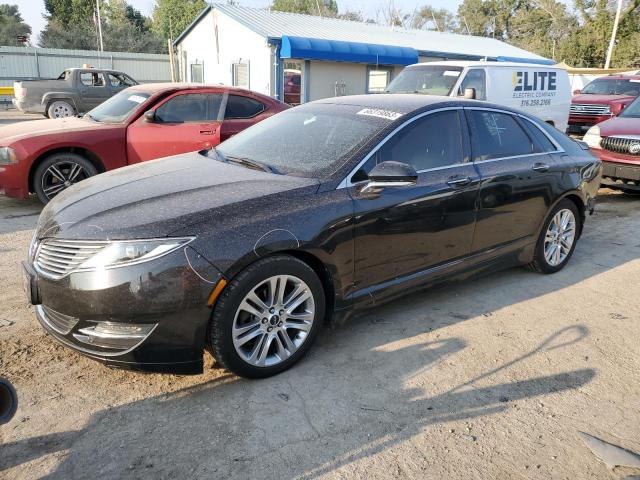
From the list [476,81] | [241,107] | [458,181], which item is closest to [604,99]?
[476,81]

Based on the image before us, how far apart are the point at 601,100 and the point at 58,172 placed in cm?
1372

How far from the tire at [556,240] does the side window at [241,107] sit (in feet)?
14.5

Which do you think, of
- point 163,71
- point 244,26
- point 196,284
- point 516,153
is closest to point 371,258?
point 196,284

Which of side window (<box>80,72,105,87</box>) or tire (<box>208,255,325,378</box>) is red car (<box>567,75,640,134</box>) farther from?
side window (<box>80,72,105,87</box>)

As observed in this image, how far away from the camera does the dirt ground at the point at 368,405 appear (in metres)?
2.57

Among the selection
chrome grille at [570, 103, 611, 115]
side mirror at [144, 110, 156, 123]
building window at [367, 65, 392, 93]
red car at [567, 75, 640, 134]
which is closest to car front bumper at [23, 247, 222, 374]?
side mirror at [144, 110, 156, 123]

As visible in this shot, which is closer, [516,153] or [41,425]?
[41,425]

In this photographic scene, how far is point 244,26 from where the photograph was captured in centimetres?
2083

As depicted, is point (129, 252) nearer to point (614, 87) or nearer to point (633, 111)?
point (633, 111)

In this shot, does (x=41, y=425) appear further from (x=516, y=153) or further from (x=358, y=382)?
(x=516, y=153)

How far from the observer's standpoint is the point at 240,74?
22.1 m

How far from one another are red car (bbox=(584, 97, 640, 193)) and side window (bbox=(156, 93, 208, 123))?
6.11 m

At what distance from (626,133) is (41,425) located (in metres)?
8.80

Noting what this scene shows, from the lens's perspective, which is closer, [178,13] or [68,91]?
[68,91]
